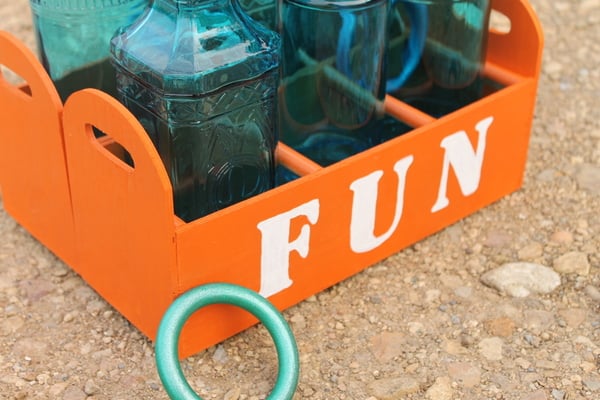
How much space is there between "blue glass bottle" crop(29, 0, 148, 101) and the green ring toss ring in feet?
1.16

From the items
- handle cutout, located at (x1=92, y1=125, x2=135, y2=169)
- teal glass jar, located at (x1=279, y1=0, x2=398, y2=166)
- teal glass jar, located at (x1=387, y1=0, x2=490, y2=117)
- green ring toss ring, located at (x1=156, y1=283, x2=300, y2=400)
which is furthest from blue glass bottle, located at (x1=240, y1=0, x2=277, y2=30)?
green ring toss ring, located at (x1=156, y1=283, x2=300, y2=400)

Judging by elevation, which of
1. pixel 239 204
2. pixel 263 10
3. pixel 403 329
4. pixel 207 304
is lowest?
pixel 403 329

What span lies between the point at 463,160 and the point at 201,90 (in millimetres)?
444

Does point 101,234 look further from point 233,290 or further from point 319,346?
point 319,346

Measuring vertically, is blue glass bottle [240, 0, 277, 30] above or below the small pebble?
above

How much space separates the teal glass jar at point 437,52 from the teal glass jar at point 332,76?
10 cm

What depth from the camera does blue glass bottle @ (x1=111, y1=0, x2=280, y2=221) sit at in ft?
3.80

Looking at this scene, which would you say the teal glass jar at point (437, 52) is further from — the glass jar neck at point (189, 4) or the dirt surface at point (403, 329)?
the glass jar neck at point (189, 4)

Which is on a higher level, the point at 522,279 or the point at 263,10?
the point at 263,10

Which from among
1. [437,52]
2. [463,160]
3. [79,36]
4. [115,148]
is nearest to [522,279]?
[463,160]

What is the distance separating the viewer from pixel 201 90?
3.81ft

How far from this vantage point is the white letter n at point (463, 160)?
1401 millimetres

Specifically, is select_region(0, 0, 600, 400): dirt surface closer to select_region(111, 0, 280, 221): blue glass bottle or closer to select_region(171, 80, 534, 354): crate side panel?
select_region(171, 80, 534, 354): crate side panel

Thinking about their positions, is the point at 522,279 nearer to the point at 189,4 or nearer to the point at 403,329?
the point at 403,329
